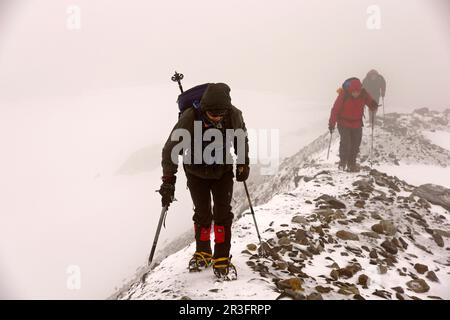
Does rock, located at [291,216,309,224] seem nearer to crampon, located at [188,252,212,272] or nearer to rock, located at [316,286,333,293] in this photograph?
rock, located at [316,286,333,293]

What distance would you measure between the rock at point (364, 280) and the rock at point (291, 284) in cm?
150

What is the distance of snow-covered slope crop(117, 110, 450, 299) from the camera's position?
5.76 m

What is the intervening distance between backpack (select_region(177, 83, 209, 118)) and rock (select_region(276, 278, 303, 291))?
317 cm

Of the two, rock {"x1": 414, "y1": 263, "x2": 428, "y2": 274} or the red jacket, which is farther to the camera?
the red jacket

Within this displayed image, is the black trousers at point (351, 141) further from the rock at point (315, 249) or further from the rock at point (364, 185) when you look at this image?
the rock at point (315, 249)

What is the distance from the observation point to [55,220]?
40.5 metres

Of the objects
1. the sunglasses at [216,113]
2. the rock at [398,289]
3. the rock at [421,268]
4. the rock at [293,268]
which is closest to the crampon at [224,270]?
the rock at [293,268]

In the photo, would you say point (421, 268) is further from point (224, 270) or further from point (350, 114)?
point (350, 114)

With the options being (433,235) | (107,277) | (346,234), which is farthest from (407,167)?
(107,277)

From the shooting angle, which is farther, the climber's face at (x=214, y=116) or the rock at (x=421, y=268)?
the rock at (x=421, y=268)

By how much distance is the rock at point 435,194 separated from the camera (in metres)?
11.4

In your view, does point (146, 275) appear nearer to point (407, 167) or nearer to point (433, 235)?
point (433, 235)

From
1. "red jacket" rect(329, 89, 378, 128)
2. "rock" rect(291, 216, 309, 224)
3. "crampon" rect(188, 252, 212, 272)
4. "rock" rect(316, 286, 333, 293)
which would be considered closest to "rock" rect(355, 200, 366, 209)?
"rock" rect(291, 216, 309, 224)
